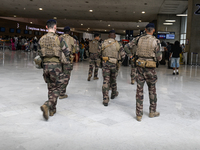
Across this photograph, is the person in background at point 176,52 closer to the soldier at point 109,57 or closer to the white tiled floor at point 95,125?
the white tiled floor at point 95,125

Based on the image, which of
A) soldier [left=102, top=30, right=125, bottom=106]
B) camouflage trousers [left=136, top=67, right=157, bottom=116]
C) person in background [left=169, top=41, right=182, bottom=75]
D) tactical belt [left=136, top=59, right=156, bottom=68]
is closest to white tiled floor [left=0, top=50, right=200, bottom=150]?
camouflage trousers [left=136, top=67, right=157, bottom=116]

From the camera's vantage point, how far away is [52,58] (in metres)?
3.89

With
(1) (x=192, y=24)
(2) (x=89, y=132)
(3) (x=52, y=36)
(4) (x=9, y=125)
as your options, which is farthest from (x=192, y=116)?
(1) (x=192, y=24)

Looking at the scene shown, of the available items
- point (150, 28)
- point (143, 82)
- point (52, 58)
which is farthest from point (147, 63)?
point (52, 58)

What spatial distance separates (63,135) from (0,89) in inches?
146

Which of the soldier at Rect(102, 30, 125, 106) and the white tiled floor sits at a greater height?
the soldier at Rect(102, 30, 125, 106)

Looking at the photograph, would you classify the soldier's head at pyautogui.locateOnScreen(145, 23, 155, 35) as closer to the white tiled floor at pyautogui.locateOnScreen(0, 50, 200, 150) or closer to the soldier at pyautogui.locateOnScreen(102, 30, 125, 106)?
the soldier at pyautogui.locateOnScreen(102, 30, 125, 106)

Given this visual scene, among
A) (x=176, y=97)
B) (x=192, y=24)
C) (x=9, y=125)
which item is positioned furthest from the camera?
(x=192, y=24)

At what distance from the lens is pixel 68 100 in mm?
5258

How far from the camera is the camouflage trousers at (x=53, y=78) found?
3.88 meters

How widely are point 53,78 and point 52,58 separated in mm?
363

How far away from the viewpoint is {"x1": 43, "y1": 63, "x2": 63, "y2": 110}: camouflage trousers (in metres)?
3.88

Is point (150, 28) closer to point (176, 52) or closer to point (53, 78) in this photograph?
point (53, 78)

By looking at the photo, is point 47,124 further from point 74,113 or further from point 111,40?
point 111,40
